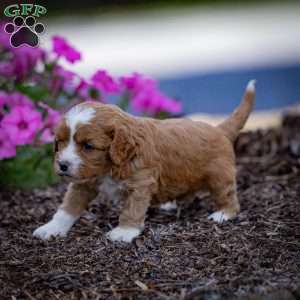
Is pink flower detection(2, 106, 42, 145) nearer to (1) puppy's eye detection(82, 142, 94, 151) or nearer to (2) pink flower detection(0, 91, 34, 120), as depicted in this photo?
(2) pink flower detection(0, 91, 34, 120)

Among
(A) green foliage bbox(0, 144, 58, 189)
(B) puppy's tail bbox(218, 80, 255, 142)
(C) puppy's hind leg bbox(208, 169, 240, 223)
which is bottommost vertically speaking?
(A) green foliage bbox(0, 144, 58, 189)

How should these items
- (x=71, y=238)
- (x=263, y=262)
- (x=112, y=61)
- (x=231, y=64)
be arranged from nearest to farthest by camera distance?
(x=263, y=262) → (x=71, y=238) → (x=231, y=64) → (x=112, y=61)

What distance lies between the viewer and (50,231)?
5238 millimetres

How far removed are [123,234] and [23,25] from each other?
2072mm

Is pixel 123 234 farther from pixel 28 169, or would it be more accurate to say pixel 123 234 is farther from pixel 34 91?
pixel 34 91

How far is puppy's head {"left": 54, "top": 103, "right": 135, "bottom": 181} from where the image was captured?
4.84 meters

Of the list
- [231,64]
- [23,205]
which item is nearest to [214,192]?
[23,205]

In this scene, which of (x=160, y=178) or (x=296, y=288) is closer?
(x=296, y=288)

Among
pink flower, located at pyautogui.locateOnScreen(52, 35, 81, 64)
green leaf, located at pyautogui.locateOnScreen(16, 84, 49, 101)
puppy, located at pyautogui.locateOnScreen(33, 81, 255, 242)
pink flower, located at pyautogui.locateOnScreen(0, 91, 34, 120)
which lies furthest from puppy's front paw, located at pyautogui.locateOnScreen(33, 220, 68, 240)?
green leaf, located at pyautogui.locateOnScreen(16, 84, 49, 101)

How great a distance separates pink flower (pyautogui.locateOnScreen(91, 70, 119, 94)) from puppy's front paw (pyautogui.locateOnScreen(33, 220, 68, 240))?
1.75m

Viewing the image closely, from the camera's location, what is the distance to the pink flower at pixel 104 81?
670cm

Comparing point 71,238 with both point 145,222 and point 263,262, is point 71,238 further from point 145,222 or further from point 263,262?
point 263,262

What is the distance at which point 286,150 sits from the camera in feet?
25.0

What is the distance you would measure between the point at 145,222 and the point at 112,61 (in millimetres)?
10523
